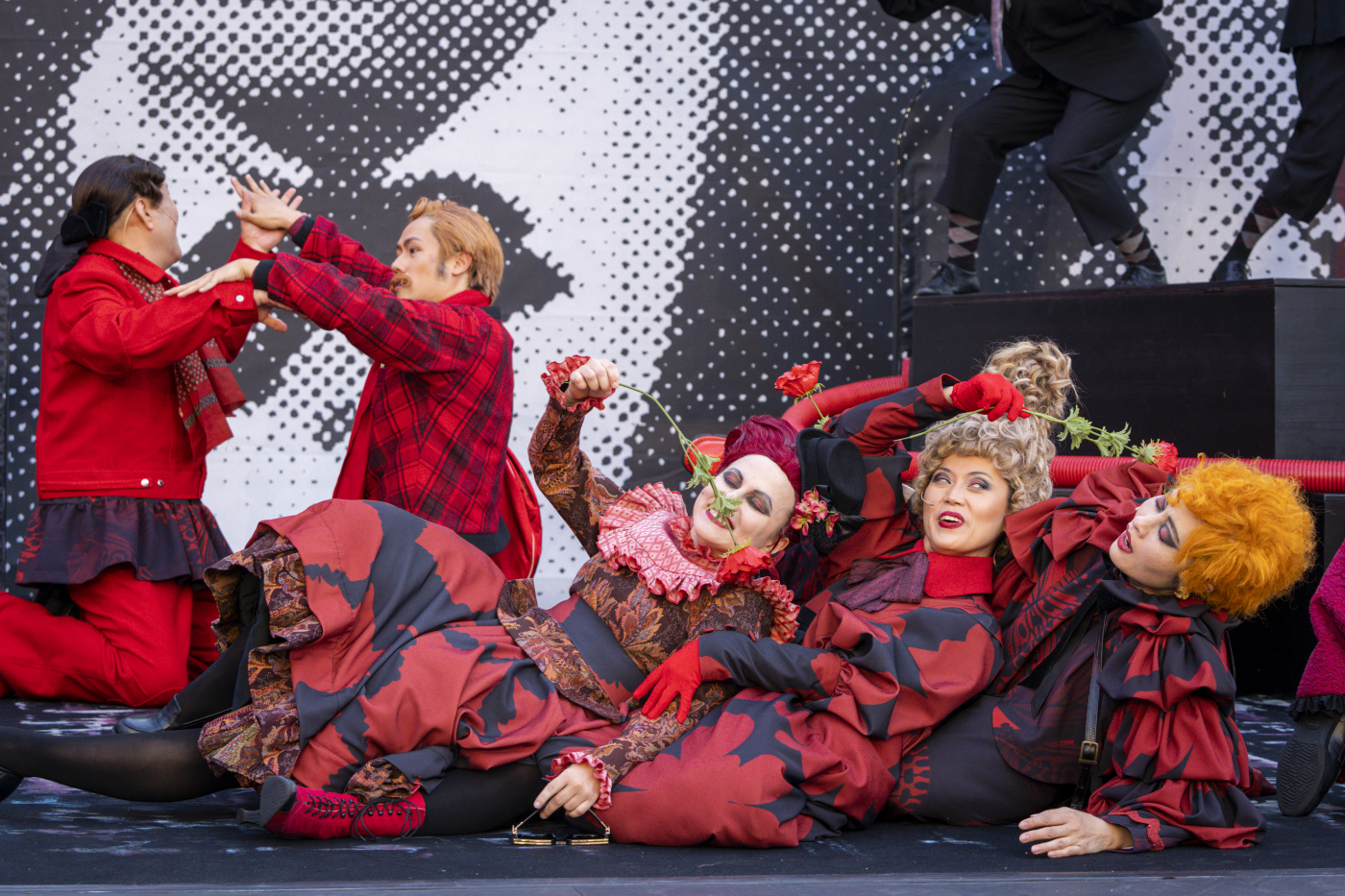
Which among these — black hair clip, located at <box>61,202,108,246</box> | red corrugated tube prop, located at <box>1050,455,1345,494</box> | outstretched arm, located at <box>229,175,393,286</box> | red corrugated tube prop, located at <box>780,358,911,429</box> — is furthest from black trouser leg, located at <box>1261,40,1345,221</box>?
black hair clip, located at <box>61,202,108,246</box>

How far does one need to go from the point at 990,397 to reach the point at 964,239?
82.0 inches

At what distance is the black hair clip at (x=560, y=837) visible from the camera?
2.22 metres

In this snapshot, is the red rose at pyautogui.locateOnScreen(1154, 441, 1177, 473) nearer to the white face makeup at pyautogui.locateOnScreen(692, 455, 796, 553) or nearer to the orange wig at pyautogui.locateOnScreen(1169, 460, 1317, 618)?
the orange wig at pyautogui.locateOnScreen(1169, 460, 1317, 618)

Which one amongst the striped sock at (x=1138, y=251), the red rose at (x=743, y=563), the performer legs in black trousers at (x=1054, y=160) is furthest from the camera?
the striped sock at (x=1138, y=251)

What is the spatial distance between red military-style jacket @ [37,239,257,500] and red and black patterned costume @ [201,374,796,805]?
1.44 meters

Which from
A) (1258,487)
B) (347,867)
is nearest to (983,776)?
(1258,487)

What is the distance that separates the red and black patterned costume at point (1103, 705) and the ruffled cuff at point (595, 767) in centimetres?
66

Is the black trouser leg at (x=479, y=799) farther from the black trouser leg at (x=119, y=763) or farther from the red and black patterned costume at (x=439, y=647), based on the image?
the black trouser leg at (x=119, y=763)

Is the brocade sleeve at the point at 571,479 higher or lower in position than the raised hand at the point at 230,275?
lower

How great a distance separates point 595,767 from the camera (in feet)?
7.23

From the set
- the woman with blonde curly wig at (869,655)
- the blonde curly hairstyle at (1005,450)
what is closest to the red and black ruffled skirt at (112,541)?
the woman with blonde curly wig at (869,655)

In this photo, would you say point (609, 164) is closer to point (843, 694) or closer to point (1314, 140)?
point (1314, 140)

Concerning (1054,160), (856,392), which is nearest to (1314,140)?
(1054,160)

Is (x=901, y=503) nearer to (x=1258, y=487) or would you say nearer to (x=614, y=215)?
(x=1258, y=487)
